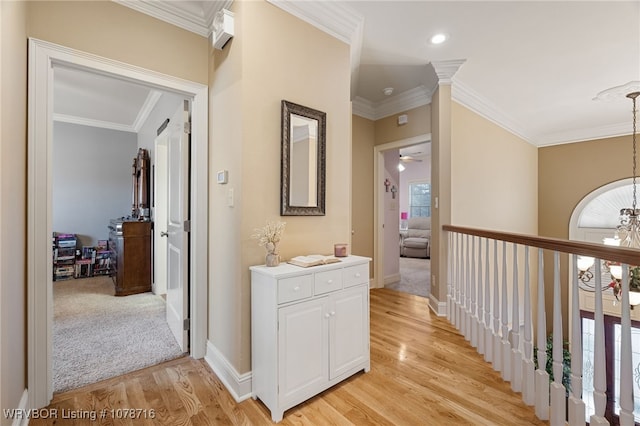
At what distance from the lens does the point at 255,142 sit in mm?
1833

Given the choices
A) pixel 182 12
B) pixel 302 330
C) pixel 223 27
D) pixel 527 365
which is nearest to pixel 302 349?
pixel 302 330

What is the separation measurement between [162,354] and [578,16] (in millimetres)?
4328

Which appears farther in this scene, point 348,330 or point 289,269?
A: point 348,330

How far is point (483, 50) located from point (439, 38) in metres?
0.55

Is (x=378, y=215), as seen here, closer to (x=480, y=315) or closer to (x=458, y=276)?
(x=458, y=276)

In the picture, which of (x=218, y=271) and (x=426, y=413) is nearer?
(x=426, y=413)

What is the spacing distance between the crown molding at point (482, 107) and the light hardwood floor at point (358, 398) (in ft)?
9.49

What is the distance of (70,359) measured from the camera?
7.15 feet

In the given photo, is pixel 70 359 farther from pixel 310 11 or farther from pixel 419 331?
pixel 310 11

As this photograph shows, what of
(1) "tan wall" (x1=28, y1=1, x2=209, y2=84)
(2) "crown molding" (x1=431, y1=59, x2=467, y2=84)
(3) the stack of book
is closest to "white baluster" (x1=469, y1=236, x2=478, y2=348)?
(2) "crown molding" (x1=431, y1=59, x2=467, y2=84)

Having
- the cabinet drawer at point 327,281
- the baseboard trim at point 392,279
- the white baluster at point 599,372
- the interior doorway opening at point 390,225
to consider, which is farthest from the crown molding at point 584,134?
the cabinet drawer at point 327,281

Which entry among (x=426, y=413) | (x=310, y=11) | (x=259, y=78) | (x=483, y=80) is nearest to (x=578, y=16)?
(x=483, y=80)

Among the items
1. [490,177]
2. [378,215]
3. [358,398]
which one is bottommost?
[358,398]

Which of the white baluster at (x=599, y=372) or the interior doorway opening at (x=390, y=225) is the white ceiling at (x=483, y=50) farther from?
the white baluster at (x=599, y=372)
